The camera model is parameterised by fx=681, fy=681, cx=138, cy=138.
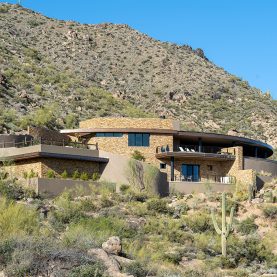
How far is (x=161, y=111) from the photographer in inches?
3720

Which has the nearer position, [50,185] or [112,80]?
[50,185]

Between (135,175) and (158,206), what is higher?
(135,175)

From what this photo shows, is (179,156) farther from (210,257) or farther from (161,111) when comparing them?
(161,111)

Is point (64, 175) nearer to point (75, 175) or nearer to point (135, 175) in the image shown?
point (75, 175)

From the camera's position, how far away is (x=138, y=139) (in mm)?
55844

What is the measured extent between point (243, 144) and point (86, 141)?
14.0 m

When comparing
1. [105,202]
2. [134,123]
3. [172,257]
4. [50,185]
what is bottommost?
[172,257]

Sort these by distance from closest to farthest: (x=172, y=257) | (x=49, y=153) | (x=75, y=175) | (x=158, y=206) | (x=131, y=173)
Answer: (x=172, y=257)
(x=158, y=206)
(x=49, y=153)
(x=75, y=175)
(x=131, y=173)

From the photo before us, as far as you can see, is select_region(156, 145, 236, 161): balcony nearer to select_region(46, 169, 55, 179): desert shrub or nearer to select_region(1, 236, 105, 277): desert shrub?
select_region(46, 169, 55, 179): desert shrub

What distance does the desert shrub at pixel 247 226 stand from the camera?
46.3 m

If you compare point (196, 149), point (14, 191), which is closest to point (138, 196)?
point (14, 191)

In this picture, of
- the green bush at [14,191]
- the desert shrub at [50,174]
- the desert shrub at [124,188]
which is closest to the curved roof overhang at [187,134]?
the desert shrub at [124,188]

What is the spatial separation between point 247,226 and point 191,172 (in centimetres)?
1053

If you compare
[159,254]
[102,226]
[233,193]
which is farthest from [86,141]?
[159,254]
